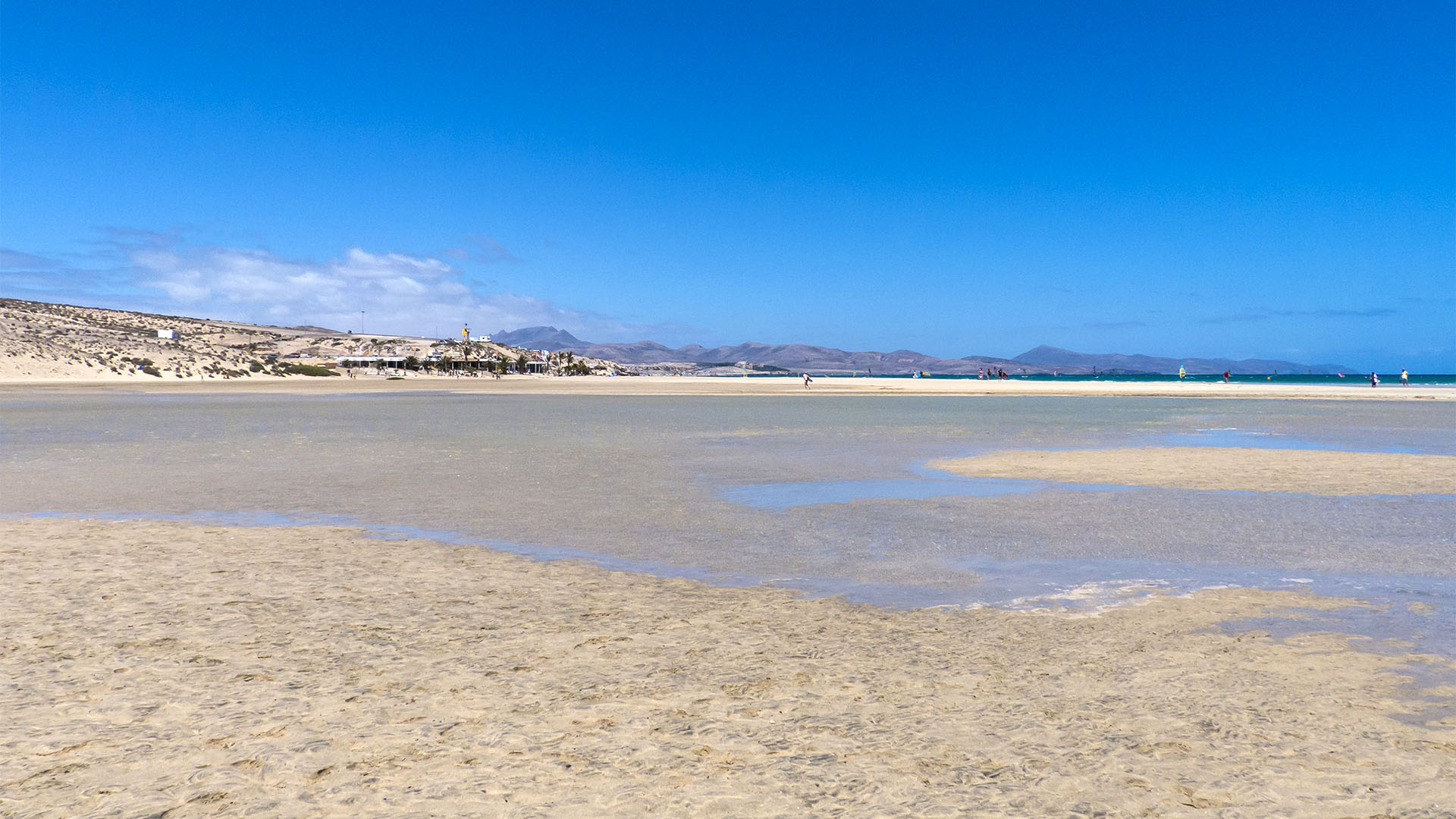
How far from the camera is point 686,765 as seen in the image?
4.34 metres

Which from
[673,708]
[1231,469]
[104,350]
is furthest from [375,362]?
[673,708]

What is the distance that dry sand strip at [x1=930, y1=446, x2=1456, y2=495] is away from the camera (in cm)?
1471

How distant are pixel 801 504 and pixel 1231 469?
30.8ft

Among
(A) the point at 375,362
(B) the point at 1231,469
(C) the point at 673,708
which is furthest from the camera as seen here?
(A) the point at 375,362

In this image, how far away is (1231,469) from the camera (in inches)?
671

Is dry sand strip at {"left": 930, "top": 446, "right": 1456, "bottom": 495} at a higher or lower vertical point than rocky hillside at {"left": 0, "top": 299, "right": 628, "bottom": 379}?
lower

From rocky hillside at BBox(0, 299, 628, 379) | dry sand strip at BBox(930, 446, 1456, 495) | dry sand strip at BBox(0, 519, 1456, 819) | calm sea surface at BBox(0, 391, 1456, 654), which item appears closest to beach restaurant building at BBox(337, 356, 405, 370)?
rocky hillside at BBox(0, 299, 628, 379)

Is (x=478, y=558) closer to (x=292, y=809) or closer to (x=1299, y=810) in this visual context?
(x=292, y=809)

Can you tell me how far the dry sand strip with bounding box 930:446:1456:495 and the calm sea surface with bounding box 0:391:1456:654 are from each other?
36.4 inches

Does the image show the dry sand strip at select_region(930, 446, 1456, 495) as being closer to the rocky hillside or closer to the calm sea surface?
the calm sea surface

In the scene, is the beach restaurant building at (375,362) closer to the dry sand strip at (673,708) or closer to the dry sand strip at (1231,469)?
the dry sand strip at (1231,469)

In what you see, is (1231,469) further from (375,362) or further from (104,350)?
(375,362)

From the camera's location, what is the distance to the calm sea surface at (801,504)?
859cm

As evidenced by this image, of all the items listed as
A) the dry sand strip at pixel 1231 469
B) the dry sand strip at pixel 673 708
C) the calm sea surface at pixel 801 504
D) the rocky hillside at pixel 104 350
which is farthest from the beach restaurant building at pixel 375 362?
the dry sand strip at pixel 673 708
